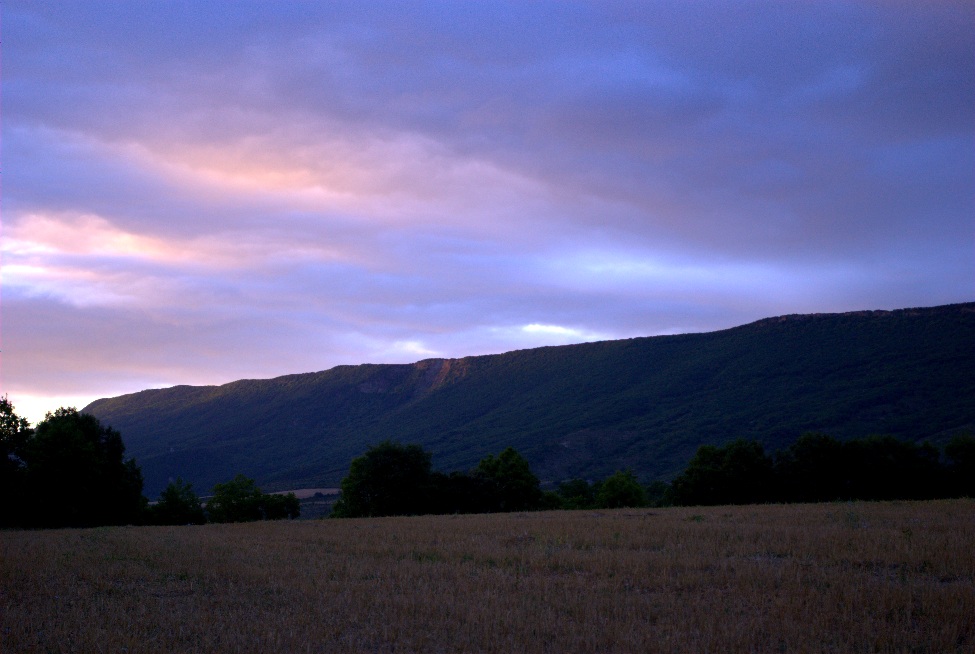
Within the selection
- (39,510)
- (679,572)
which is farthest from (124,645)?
(39,510)

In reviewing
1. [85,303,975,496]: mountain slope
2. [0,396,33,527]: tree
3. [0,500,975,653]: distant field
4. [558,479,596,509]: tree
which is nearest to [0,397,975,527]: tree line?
[0,396,33,527]: tree

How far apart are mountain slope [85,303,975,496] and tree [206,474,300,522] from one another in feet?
168

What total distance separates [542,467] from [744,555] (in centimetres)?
9506

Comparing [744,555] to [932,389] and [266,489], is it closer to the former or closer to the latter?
[932,389]

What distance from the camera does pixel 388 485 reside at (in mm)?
54750

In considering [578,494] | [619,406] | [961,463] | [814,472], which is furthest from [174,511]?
[619,406]

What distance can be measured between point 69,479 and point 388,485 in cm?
2102

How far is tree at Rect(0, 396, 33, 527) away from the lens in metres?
44.1

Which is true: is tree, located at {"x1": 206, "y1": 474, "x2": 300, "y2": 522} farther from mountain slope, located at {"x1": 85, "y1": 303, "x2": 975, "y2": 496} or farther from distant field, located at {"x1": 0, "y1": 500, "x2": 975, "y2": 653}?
mountain slope, located at {"x1": 85, "y1": 303, "x2": 975, "y2": 496}

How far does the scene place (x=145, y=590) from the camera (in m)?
13.6

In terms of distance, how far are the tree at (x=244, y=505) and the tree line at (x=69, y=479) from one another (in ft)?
18.8

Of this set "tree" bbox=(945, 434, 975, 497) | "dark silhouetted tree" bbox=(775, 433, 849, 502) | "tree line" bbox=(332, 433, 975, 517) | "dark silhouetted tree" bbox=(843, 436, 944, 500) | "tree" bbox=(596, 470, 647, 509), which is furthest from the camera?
"tree" bbox=(596, 470, 647, 509)

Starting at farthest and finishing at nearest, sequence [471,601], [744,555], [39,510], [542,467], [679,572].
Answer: [542,467] → [39,510] → [744,555] → [679,572] → [471,601]

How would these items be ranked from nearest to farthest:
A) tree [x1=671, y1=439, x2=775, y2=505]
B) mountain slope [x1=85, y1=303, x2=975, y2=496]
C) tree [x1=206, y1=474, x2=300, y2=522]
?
tree [x1=671, y1=439, x2=775, y2=505] < tree [x1=206, y1=474, x2=300, y2=522] < mountain slope [x1=85, y1=303, x2=975, y2=496]
